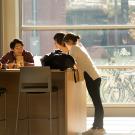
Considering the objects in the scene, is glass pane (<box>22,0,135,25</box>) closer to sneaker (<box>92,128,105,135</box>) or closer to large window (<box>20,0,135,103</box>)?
large window (<box>20,0,135,103</box>)

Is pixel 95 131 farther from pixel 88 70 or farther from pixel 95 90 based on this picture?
pixel 88 70

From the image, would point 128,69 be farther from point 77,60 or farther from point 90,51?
point 77,60

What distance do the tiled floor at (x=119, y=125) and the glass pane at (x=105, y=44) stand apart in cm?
120

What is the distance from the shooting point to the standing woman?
5.73 metres

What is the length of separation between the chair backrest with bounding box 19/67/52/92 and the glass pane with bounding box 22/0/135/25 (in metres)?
3.39

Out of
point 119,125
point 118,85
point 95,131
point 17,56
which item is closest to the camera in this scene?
point 95,131

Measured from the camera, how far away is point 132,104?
8109 millimetres

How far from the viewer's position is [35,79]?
16.6ft

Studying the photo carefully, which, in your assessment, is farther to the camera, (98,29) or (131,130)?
(98,29)

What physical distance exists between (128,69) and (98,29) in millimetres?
993

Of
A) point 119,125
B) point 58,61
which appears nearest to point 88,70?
point 58,61

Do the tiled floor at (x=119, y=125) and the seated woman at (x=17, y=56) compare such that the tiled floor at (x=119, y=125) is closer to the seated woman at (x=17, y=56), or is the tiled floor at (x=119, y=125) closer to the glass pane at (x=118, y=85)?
the glass pane at (x=118, y=85)

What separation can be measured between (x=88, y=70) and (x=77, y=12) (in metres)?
2.75

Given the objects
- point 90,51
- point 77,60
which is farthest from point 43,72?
point 90,51
